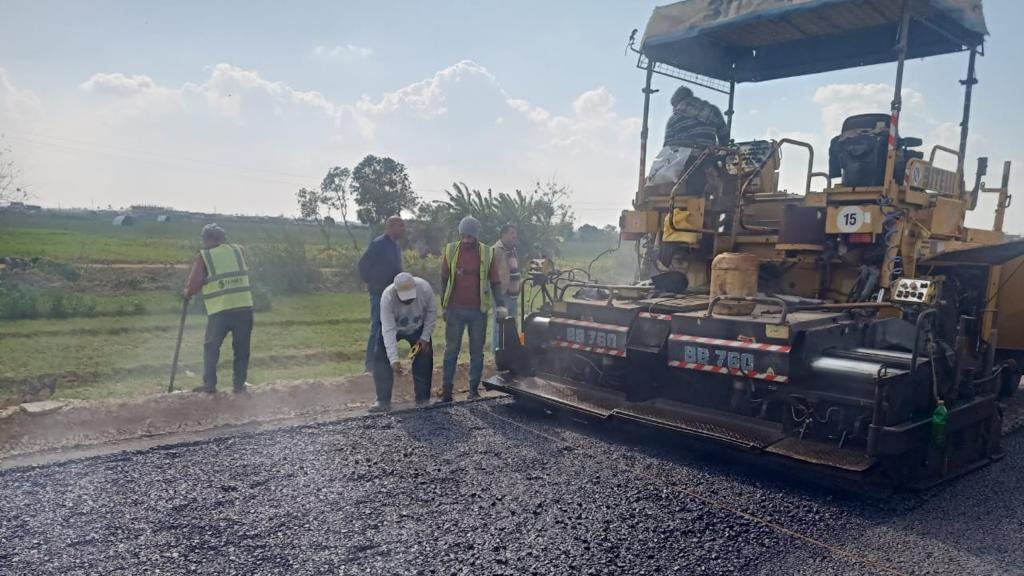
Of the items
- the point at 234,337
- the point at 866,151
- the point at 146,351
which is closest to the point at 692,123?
the point at 866,151

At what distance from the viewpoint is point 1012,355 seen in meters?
7.31

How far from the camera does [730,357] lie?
5176 mm

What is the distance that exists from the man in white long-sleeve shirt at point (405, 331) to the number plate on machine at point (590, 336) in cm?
114

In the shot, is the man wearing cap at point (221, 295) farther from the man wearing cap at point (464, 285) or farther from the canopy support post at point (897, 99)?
the canopy support post at point (897, 99)

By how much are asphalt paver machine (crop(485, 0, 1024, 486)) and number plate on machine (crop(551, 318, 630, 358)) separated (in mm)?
17

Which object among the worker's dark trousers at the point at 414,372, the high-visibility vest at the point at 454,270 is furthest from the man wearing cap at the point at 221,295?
the high-visibility vest at the point at 454,270

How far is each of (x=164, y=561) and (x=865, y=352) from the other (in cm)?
430

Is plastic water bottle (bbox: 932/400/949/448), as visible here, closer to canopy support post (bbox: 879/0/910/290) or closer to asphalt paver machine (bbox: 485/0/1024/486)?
asphalt paver machine (bbox: 485/0/1024/486)

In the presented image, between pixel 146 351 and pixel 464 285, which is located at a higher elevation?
pixel 464 285

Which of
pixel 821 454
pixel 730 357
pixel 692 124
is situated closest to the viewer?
pixel 821 454

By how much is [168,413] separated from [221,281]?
1332mm

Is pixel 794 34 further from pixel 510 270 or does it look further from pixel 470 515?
pixel 470 515

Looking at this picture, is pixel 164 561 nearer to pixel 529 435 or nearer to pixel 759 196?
pixel 529 435

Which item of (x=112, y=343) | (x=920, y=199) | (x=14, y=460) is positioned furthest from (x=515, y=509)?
(x=112, y=343)
